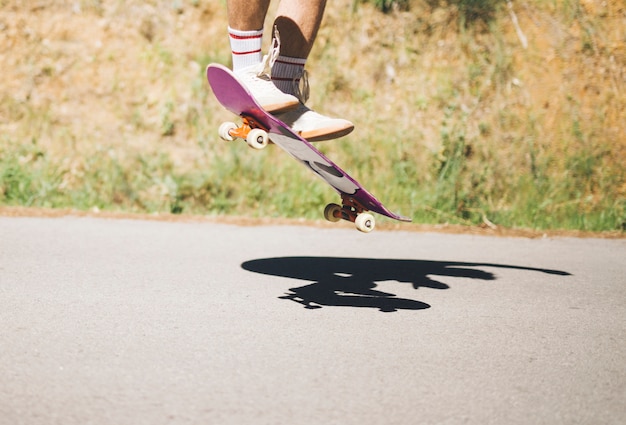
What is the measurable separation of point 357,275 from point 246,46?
4.92ft

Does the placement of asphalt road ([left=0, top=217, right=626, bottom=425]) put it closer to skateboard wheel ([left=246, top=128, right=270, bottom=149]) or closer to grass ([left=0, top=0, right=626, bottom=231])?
skateboard wheel ([left=246, top=128, right=270, bottom=149])

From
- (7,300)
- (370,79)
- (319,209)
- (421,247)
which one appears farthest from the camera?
(370,79)

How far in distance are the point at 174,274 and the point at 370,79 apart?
14.8 feet

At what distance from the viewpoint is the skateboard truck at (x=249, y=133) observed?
3990 millimetres

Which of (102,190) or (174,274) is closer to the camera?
(174,274)

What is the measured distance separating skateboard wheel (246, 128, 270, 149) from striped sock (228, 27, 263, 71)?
50cm

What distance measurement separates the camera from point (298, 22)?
14.5ft

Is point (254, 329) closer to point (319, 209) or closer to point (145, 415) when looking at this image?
point (145, 415)

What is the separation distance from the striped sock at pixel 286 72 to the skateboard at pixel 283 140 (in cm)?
36

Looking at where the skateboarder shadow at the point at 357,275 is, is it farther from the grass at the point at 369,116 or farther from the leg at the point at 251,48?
the grass at the point at 369,116

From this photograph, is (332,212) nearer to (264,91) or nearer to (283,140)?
(283,140)

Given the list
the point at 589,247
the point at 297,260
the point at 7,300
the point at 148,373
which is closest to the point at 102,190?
the point at 297,260

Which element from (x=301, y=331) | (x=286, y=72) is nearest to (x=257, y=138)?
(x=286, y=72)

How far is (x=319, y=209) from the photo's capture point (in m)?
7.40
